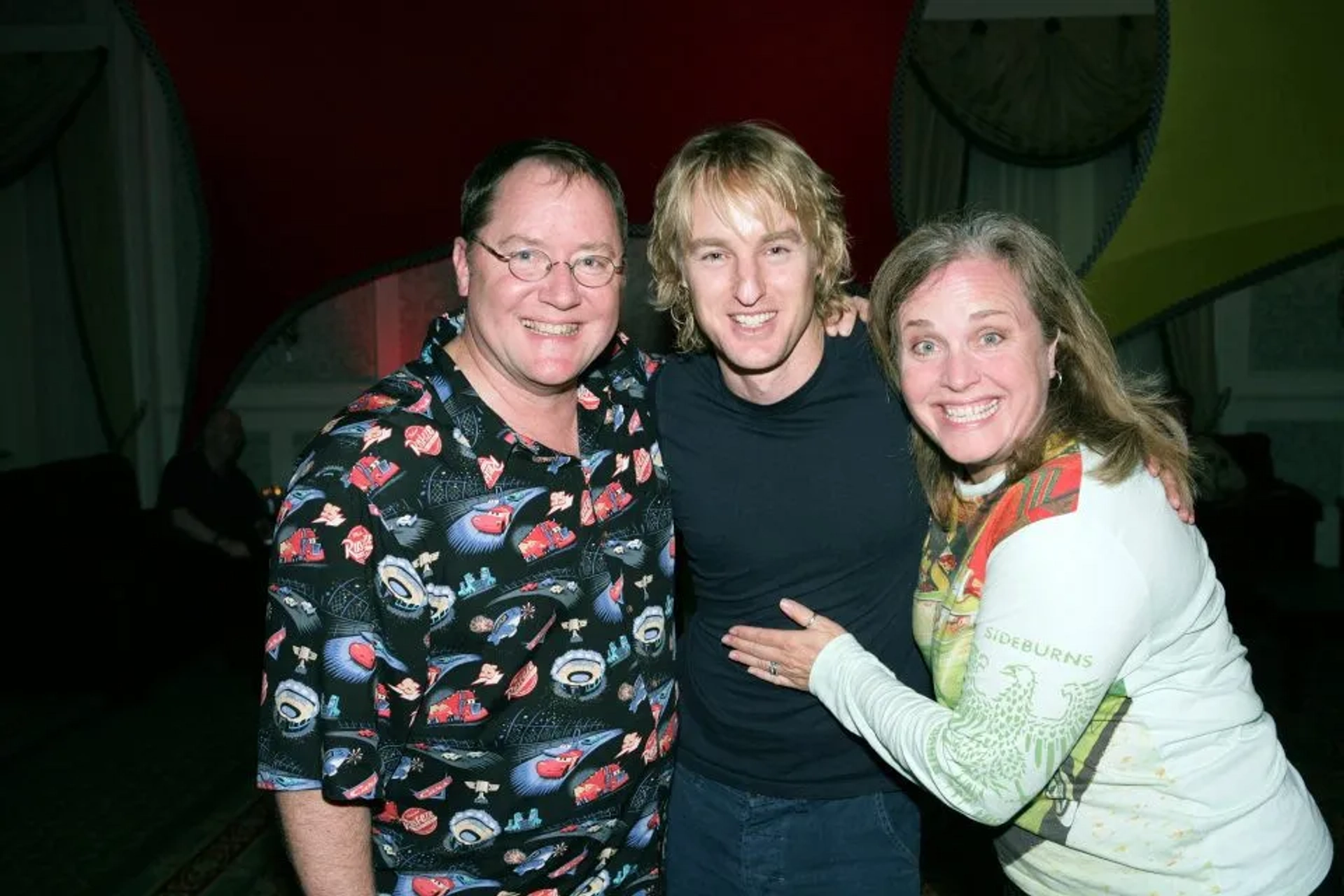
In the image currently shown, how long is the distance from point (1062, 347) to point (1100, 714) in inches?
19.1

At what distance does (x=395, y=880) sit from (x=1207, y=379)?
22.8 feet

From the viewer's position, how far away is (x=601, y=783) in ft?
4.90

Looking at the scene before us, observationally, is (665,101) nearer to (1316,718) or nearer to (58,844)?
(58,844)

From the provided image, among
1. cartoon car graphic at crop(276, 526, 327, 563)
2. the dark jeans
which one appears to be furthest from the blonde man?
cartoon car graphic at crop(276, 526, 327, 563)

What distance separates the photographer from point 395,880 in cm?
146

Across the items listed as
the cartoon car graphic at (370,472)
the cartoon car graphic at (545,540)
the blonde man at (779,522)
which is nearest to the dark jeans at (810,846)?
the blonde man at (779,522)

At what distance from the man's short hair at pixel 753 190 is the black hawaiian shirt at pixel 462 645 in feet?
1.27

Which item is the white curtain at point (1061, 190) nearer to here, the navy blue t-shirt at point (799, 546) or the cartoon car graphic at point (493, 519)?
the navy blue t-shirt at point (799, 546)

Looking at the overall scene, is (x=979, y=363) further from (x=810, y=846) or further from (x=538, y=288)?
(x=810, y=846)

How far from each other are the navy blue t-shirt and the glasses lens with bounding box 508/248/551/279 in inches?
14.9

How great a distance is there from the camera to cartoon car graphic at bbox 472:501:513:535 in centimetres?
141

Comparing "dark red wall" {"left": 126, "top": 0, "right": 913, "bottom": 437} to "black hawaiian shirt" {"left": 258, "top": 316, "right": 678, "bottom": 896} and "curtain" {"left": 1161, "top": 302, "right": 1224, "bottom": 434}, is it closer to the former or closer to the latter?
"black hawaiian shirt" {"left": 258, "top": 316, "right": 678, "bottom": 896}

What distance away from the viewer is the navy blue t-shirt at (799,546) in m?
1.64

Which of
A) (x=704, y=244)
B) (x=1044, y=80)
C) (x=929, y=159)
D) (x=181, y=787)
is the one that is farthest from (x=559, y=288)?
(x=1044, y=80)
